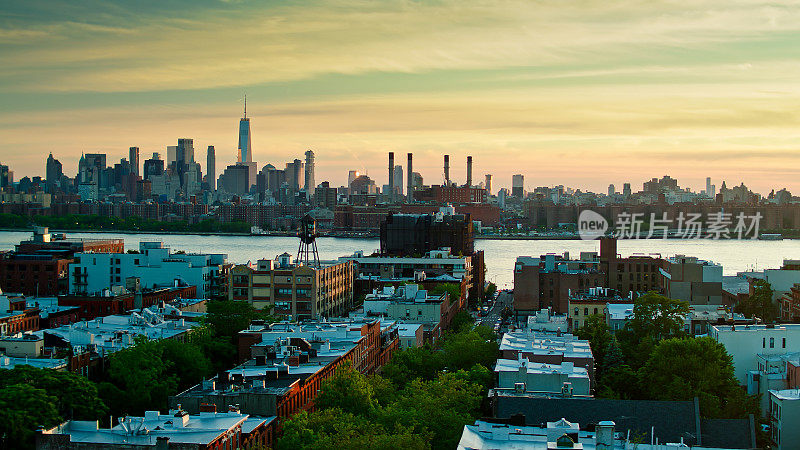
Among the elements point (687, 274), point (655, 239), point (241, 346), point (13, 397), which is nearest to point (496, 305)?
point (687, 274)

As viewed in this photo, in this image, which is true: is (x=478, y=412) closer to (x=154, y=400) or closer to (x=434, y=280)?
(x=154, y=400)

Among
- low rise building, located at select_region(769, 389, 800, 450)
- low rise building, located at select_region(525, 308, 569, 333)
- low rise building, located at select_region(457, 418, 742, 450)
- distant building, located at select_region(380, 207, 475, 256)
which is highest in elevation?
distant building, located at select_region(380, 207, 475, 256)

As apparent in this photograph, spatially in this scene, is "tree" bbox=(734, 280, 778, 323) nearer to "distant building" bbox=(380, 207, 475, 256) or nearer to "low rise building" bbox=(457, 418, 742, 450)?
"low rise building" bbox=(457, 418, 742, 450)

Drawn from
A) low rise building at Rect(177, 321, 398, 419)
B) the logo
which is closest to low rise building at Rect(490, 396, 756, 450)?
low rise building at Rect(177, 321, 398, 419)

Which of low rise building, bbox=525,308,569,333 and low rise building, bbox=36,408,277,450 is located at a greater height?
low rise building, bbox=525,308,569,333

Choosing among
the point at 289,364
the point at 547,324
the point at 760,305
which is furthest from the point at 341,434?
the point at 760,305

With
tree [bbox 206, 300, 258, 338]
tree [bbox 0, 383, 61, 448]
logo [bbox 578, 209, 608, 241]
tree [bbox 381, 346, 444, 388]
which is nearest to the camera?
tree [bbox 0, 383, 61, 448]
